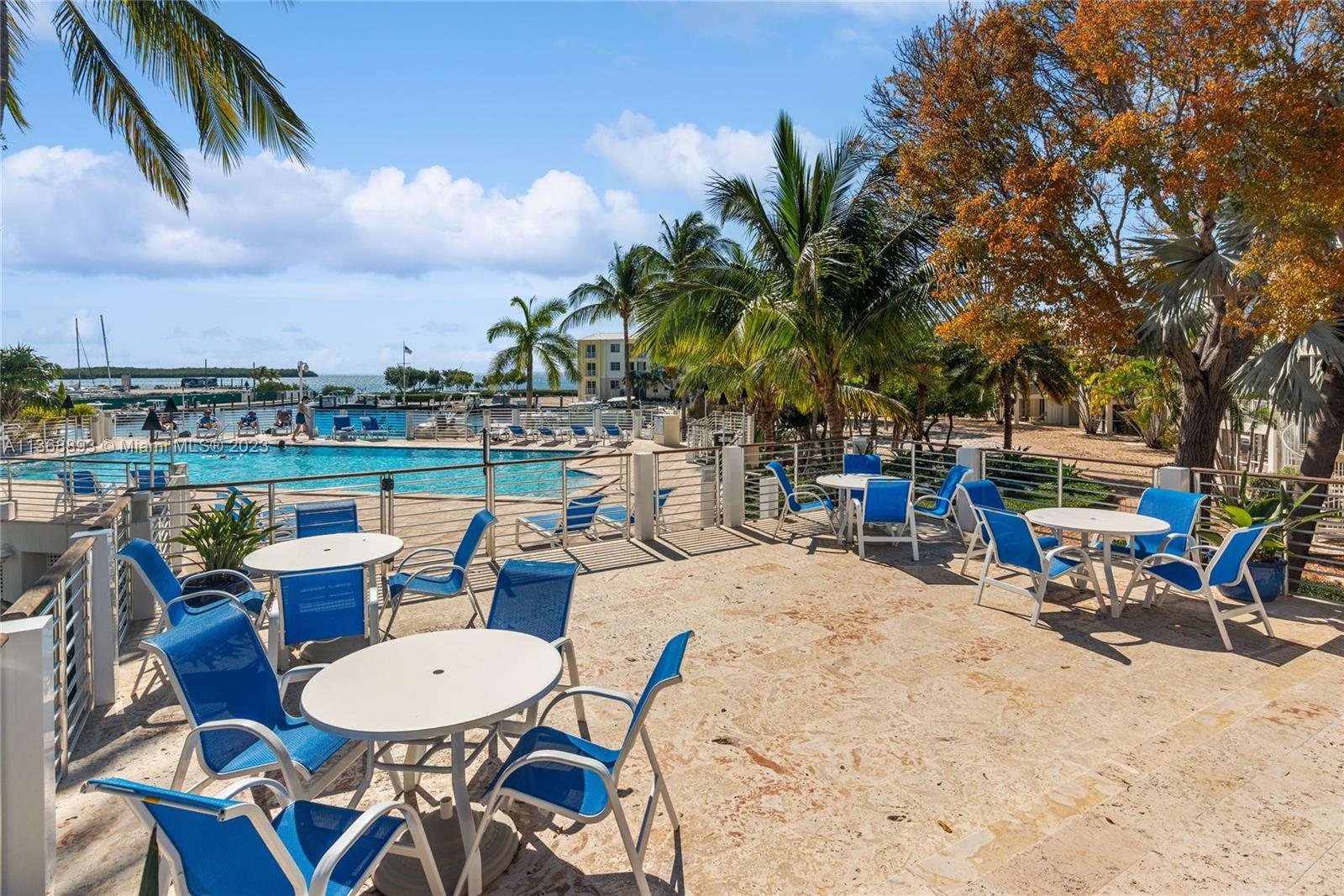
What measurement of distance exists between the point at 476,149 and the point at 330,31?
1980 mm

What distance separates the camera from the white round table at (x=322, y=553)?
4.62m

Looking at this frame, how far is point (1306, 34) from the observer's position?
774 centimetres

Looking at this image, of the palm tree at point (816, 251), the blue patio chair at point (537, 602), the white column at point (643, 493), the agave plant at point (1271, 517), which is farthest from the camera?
the palm tree at point (816, 251)

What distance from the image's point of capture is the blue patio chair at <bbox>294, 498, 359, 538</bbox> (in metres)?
5.99

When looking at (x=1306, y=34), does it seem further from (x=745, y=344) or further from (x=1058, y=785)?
(x=1058, y=785)

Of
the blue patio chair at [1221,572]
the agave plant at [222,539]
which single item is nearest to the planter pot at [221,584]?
the agave plant at [222,539]

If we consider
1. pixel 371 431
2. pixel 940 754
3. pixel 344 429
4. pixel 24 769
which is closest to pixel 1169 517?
pixel 940 754

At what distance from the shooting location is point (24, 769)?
97.0 inches

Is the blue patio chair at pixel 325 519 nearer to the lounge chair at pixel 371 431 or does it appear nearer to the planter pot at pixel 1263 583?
the planter pot at pixel 1263 583

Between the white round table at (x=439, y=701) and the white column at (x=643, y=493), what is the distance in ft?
18.2

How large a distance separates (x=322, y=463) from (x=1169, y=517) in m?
26.0

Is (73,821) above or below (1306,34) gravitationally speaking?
below

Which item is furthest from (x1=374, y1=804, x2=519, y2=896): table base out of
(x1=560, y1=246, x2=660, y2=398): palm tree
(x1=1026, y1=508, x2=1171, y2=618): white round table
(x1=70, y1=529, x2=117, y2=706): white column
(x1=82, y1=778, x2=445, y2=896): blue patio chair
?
(x1=560, y1=246, x2=660, y2=398): palm tree

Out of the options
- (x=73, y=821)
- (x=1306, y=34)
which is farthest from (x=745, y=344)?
(x=73, y=821)
